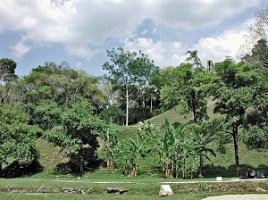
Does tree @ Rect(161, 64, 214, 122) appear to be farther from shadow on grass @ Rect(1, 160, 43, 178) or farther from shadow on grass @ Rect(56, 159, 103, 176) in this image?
shadow on grass @ Rect(1, 160, 43, 178)

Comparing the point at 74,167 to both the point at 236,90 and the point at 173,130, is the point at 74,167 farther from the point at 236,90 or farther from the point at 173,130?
the point at 236,90

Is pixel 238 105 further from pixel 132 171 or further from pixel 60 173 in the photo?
pixel 60 173

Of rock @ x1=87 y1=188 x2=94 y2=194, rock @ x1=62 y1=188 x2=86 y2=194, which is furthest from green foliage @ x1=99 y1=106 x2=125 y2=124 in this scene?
rock @ x1=87 y1=188 x2=94 y2=194

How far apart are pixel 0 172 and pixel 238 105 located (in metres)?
26.0

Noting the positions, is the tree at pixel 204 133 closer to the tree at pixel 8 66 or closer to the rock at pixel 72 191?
the rock at pixel 72 191

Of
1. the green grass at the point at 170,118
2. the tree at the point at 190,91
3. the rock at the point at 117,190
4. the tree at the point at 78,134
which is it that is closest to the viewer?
the rock at the point at 117,190

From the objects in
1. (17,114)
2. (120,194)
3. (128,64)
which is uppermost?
(128,64)

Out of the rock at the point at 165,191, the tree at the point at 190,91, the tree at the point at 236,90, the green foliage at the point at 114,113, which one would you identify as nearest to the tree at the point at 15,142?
the tree at the point at 190,91

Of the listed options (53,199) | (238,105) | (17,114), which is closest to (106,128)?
(17,114)

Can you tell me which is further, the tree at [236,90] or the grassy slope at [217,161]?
the grassy slope at [217,161]

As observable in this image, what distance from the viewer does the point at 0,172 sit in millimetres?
41938

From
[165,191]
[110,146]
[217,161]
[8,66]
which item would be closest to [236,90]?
[217,161]

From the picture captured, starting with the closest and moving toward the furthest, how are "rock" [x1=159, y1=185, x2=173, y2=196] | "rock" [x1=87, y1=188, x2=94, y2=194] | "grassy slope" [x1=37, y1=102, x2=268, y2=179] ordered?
"rock" [x1=159, y1=185, x2=173, y2=196] → "rock" [x1=87, y1=188, x2=94, y2=194] → "grassy slope" [x1=37, y1=102, x2=268, y2=179]

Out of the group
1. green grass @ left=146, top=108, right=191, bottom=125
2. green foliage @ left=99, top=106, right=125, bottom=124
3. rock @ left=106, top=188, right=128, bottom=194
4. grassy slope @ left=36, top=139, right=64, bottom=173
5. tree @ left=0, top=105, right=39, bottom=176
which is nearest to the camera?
rock @ left=106, top=188, right=128, bottom=194
